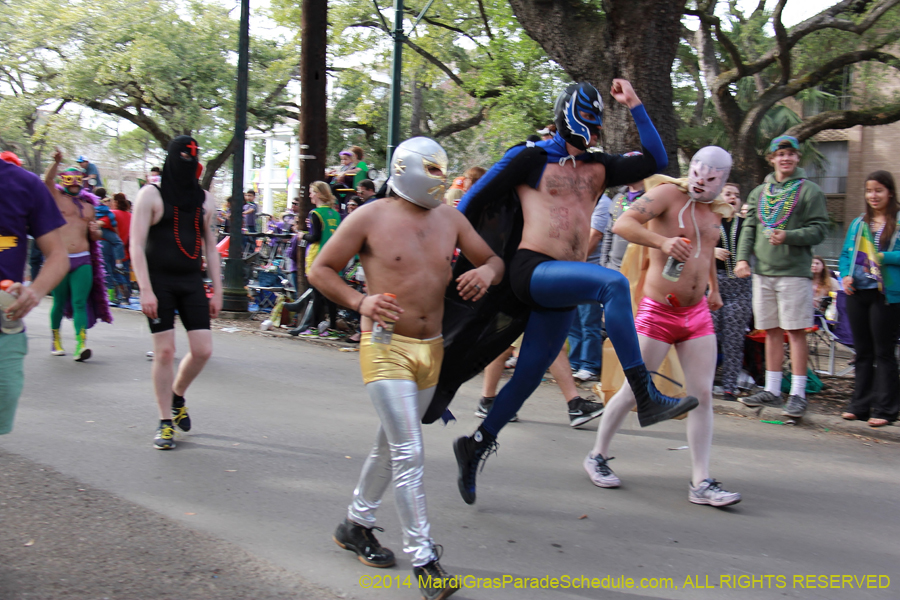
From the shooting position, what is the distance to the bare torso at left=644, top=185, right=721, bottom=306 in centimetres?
463

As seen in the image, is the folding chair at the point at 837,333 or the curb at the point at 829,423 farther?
the folding chair at the point at 837,333

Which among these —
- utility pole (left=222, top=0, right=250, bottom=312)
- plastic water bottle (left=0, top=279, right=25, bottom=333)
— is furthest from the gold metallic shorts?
utility pole (left=222, top=0, right=250, bottom=312)

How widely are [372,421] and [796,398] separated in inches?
145

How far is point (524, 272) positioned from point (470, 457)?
1070 millimetres

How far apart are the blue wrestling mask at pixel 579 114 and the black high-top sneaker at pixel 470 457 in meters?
1.70

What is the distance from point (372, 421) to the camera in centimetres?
629

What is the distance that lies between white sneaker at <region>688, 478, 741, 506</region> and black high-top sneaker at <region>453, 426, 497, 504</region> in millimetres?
1264

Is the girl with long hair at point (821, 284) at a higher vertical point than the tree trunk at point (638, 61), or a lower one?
lower

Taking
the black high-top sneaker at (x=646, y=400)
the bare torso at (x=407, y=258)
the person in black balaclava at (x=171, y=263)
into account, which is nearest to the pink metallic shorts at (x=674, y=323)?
the black high-top sneaker at (x=646, y=400)

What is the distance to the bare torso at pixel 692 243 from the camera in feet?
15.2

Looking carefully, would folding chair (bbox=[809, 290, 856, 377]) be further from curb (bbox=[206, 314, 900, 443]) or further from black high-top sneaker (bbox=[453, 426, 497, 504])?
black high-top sneaker (bbox=[453, 426, 497, 504])

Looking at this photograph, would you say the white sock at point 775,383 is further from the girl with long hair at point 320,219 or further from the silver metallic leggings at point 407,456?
the girl with long hair at point 320,219

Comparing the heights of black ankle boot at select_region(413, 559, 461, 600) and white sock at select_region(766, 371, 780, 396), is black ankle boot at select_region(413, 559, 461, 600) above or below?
below

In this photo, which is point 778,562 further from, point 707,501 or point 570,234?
point 570,234
